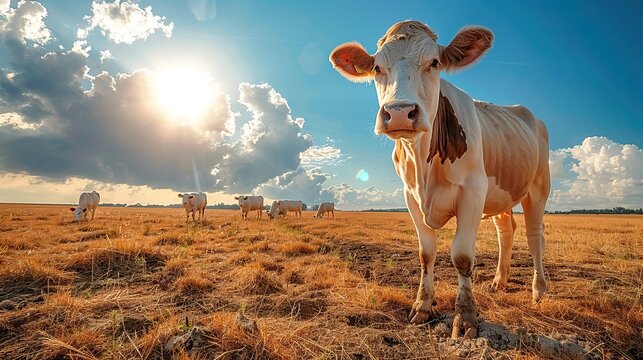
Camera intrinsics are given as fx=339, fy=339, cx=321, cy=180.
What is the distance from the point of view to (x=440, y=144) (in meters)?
3.67

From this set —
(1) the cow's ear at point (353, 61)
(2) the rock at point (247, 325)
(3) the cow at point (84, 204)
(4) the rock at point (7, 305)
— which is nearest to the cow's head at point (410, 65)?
(1) the cow's ear at point (353, 61)

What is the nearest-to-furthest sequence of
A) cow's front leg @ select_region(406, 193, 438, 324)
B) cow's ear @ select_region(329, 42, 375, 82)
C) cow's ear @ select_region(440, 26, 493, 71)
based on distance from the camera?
cow's front leg @ select_region(406, 193, 438, 324), cow's ear @ select_region(440, 26, 493, 71), cow's ear @ select_region(329, 42, 375, 82)

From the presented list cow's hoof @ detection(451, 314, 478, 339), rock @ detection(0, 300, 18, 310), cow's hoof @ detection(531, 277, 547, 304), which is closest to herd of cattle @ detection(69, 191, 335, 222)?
rock @ detection(0, 300, 18, 310)

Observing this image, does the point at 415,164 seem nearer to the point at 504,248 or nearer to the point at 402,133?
the point at 402,133

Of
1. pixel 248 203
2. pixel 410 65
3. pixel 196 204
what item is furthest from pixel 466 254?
pixel 248 203

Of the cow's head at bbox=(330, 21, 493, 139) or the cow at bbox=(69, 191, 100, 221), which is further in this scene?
the cow at bbox=(69, 191, 100, 221)

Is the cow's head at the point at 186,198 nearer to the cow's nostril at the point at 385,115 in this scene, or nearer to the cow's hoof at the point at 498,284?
the cow's hoof at the point at 498,284

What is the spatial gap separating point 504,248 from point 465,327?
9.47 ft

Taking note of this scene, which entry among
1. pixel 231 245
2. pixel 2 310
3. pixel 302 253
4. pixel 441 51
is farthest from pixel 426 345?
pixel 231 245

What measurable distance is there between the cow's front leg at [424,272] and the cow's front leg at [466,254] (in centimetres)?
44

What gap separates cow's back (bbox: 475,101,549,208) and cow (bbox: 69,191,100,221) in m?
25.8

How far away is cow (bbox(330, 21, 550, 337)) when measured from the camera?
3.19 m

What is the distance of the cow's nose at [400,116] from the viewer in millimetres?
Result: 2816

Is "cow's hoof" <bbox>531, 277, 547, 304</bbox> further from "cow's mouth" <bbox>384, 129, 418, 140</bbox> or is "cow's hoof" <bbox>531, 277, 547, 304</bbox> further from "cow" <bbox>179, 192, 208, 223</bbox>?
"cow" <bbox>179, 192, 208, 223</bbox>
